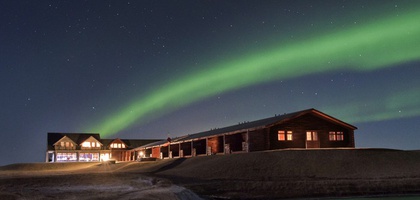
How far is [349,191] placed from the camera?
1046 inches

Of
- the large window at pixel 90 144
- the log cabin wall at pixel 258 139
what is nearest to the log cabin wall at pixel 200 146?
the log cabin wall at pixel 258 139

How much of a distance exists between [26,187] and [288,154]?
2005 cm

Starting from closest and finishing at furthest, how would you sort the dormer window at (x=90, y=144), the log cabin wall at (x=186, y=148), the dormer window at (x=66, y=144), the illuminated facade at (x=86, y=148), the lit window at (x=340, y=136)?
the lit window at (x=340, y=136)
the log cabin wall at (x=186, y=148)
the illuminated facade at (x=86, y=148)
the dormer window at (x=66, y=144)
the dormer window at (x=90, y=144)

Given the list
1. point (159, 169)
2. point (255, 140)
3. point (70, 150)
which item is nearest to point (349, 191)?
point (255, 140)

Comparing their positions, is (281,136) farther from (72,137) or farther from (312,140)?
(72,137)

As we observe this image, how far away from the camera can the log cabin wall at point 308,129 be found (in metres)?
40.3

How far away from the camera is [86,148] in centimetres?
9338

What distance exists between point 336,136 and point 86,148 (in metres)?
67.7

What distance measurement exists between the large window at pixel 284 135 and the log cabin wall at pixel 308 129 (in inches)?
12.0

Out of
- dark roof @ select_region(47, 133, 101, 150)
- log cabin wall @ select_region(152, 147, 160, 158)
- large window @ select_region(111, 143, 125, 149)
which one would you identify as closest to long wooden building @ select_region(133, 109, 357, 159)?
log cabin wall @ select_region(152, 147, 160, 158)

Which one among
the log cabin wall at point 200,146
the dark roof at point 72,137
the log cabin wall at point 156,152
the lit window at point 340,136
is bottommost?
the log cabin wall at point 156,152

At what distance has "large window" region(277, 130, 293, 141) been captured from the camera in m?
40.3

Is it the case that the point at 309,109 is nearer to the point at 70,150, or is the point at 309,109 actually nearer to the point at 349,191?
the point at 349,191

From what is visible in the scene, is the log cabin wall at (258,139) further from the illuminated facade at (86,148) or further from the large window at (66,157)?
the large window at (66,157)
